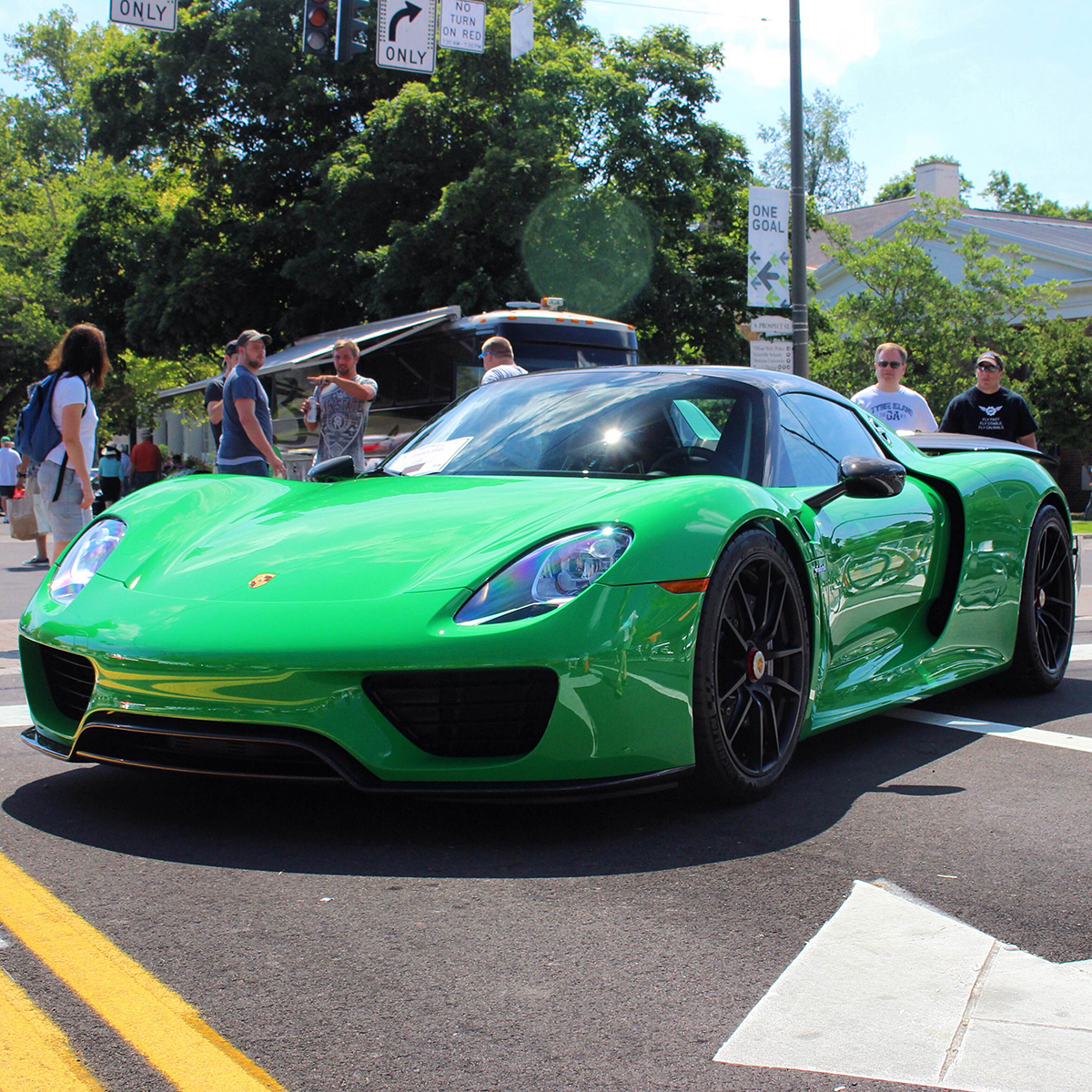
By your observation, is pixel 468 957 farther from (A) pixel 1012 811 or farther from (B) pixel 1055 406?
(B) pixel 1055 406

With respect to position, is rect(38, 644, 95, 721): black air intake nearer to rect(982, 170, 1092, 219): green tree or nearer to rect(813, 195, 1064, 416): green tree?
rect(813, 195, 1064, 416): green tree

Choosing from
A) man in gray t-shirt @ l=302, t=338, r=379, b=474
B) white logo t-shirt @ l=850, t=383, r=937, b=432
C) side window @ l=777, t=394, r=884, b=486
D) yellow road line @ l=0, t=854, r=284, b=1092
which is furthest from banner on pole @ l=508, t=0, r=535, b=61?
yellow road line @ l=0, t=854, r=284, b=1092

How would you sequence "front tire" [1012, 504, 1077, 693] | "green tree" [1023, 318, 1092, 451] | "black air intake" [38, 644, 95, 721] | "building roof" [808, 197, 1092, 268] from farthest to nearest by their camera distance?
"building roof" [808, 197, 1092, 268] → "green tree" [1023, 318, 1092, 451] → "front tire" [1012, 504, 1077, 693] → "black air intake" [38, 644, 95, 721]

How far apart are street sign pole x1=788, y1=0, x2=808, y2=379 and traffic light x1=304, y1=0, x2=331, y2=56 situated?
588 centimetres

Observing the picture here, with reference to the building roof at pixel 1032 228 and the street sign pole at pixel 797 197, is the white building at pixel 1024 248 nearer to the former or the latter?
the building roof at pixel 1032 228

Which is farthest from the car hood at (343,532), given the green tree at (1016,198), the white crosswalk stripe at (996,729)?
the green tree at (1016,198)

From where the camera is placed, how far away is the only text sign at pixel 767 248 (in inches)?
624

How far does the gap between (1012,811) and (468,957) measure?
179cm

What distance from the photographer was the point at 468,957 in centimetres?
234

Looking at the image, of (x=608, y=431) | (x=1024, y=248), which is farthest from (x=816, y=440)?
(x=1024, y=248)

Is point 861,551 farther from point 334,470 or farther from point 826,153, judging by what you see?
point 826,153

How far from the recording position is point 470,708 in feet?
9.75

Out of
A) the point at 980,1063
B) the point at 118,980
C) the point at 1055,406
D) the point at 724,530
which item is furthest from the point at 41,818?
the point at 1055,406

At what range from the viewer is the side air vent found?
116 inches
